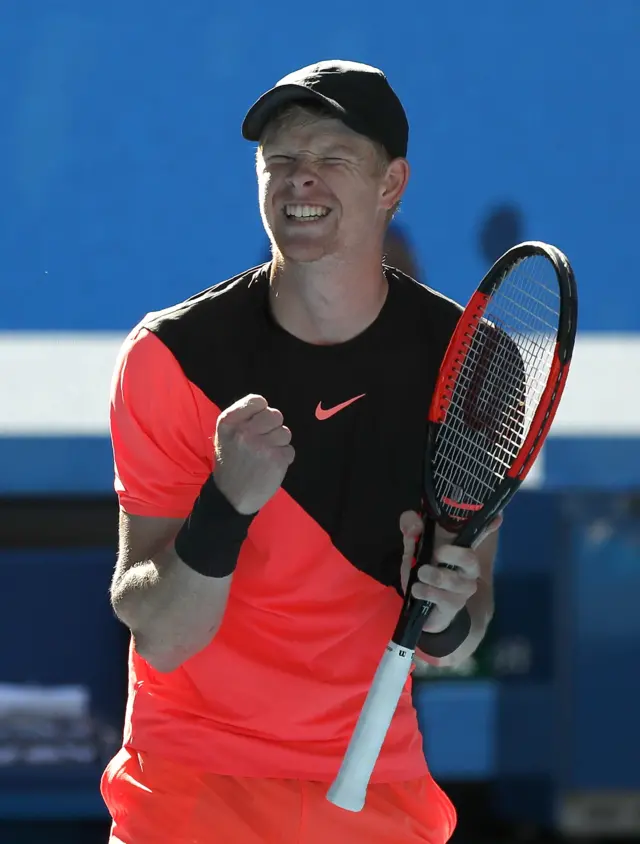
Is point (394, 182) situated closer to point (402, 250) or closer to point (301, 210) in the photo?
point (301, 210)

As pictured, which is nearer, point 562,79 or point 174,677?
point 174,677

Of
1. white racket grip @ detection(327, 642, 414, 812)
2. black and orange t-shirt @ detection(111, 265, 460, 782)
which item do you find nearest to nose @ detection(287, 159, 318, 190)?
black and orange t-shirt @ detection(111, 265, 460, 782)

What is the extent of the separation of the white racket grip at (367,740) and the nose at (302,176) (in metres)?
0.68

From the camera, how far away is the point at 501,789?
419cm

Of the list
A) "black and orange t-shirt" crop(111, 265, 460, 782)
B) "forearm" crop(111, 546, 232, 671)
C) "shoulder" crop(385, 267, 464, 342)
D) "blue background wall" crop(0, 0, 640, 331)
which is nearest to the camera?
"forearm" crop(111, 546, 232, 671)

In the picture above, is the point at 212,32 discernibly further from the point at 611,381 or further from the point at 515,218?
the point at 611,381

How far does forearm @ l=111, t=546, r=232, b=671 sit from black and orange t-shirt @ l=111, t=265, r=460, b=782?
0.09 m

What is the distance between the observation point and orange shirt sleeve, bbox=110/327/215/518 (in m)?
2.13

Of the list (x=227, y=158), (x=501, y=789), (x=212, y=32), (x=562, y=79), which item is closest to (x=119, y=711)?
(x=501, y=789)

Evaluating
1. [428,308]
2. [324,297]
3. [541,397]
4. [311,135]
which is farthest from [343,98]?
[541,397]

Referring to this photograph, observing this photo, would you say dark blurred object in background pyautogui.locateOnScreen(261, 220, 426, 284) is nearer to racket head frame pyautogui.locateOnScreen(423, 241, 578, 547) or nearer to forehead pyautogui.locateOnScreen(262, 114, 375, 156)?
racket head frame pyautogui.locateOnScreen(423, 241, 578, 547)

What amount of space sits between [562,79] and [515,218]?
0.39m

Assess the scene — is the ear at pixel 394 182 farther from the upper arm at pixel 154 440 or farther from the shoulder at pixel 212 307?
the upper arm at pixel 154 440

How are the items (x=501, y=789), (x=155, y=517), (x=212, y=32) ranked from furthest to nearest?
(x=501, y=789), (x=212, y=32), (x=155, y=517)
